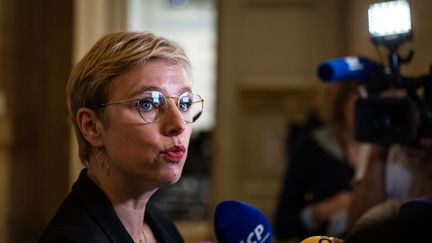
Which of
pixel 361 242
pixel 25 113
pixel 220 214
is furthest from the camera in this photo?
pixel 25 113

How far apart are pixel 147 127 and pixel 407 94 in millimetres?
770

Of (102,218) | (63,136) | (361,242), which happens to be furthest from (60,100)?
(361,242)

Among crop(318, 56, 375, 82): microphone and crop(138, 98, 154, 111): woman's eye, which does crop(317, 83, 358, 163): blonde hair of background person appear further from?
crop(138, 98, 154, 111): woman's eye

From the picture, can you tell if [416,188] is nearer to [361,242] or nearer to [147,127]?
[147,127]

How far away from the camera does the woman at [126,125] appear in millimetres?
1137

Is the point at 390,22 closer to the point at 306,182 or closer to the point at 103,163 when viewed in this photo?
the point at 103,163

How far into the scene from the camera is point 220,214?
1.24 m

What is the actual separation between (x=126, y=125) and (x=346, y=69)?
0.67 m

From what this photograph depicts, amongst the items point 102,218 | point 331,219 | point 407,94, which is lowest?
point 331,219

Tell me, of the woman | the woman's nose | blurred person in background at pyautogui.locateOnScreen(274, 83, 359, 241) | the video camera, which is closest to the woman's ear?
the woman

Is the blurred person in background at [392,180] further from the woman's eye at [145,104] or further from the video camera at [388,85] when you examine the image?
the woman's eye at [145,104]

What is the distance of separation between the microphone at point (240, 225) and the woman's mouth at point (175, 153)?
145mm

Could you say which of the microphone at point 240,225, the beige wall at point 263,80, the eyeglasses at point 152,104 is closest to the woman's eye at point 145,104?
the eyeglasses at point 152,104

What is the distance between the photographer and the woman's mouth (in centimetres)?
114
